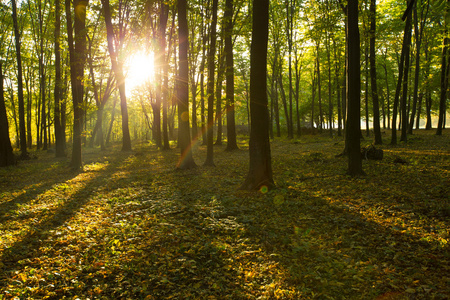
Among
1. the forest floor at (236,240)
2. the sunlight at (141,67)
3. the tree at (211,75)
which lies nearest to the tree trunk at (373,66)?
the forest floor at (236,240)

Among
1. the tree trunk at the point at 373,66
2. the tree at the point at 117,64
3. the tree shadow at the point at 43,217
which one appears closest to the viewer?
the tree shadow at the point at 43,217

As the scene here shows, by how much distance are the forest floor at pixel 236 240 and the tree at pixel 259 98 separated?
0.82 m

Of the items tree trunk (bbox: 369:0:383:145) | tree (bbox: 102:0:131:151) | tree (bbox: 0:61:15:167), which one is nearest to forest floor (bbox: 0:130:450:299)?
tree (bbox: 0:61:15:167)

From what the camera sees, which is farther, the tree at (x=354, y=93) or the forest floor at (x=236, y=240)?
the tree at (x=354, y=93)

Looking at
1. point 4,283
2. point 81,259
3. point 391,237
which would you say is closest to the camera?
point 4,283

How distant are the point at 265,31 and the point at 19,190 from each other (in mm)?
9834

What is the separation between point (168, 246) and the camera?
477 centimetres

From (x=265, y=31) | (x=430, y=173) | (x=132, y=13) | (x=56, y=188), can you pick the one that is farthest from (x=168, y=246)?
(x=132, y=13)

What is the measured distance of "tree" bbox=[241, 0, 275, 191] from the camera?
7.64 metres

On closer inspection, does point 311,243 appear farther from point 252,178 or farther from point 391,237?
point 252,178

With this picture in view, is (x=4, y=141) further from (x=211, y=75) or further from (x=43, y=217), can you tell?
(x=211, y=75)

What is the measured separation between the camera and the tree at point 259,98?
25.1 feet

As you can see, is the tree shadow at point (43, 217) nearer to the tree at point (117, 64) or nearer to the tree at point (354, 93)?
the tree at point (354, 93)

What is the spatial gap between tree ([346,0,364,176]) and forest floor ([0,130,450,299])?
648 mm
